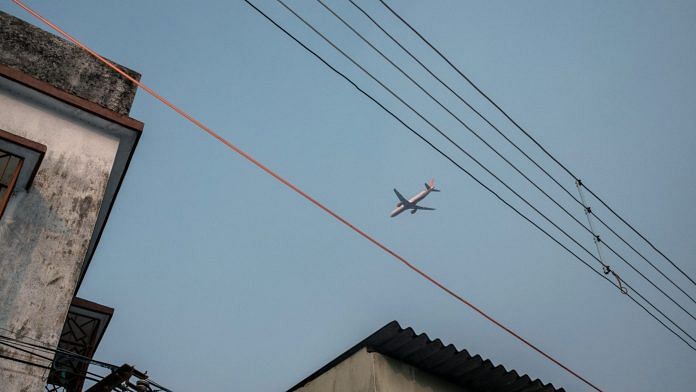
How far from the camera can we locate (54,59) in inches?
362

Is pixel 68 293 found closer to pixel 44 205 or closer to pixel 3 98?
pixel 44 205

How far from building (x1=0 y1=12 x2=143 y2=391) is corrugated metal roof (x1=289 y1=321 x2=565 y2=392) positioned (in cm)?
500

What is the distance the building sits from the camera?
23.7 ft

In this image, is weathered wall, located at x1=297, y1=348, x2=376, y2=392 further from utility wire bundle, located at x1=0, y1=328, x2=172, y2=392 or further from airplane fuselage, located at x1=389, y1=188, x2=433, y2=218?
airplane fuselage, located at x1=389, y1=188, x2=433, y2=218

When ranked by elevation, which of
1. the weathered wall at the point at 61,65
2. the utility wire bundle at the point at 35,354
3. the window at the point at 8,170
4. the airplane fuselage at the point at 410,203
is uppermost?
the airplane fuselage at the point at 410,203

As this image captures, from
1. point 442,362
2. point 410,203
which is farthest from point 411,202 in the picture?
point 442,362

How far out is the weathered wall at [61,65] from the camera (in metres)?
8.88

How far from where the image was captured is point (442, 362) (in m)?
10.4

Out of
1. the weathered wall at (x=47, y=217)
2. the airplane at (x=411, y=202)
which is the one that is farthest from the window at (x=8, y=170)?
the airplane at (x=411, y=202)

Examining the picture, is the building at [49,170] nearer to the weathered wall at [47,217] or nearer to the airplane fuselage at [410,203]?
Answer: the weathered wall at [47,217]

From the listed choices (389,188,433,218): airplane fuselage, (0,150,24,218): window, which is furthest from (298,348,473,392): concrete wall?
(389,188,433,218): airplane fuselage

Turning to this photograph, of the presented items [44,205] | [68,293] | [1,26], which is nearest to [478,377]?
[68,293]

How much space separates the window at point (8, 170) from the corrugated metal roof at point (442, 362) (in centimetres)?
610

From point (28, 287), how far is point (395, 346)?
5906 millimetres
